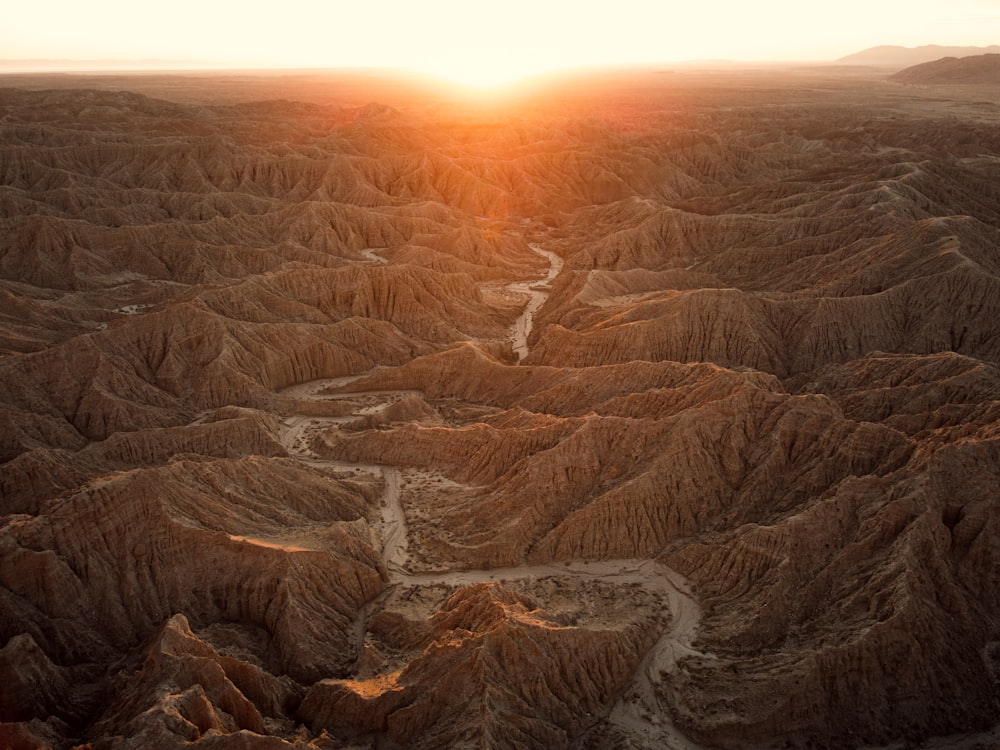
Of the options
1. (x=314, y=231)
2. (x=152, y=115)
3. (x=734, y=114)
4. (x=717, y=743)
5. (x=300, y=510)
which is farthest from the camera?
(x=734, y=114)

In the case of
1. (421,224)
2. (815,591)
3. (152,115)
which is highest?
(152,115)

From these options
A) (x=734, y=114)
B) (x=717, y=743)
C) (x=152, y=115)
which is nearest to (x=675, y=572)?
(x=717, y=743)

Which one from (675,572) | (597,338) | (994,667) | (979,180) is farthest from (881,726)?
(979,180)

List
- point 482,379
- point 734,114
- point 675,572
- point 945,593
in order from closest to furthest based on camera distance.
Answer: point 945,593, point 675,572, point 482,379, point 734,114

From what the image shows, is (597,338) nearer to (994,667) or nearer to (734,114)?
(994,667)

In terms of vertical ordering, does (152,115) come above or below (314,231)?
above

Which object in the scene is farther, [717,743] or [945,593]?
[945,593]
